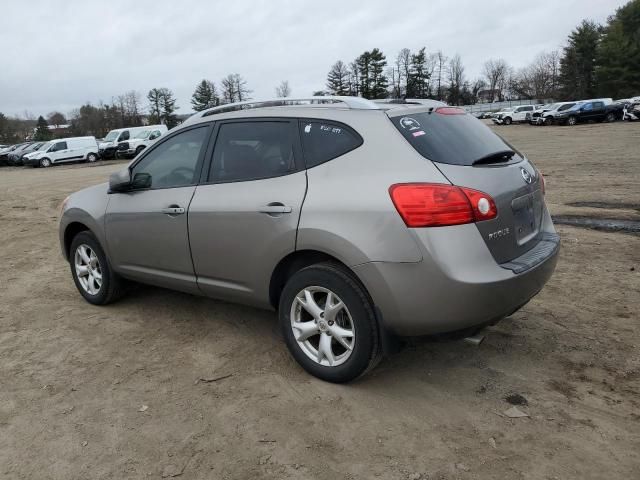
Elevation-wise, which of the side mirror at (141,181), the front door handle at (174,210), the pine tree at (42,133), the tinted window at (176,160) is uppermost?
the pine tree at (42,133)

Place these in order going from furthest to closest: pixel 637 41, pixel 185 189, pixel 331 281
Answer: pixel 637 41 → pixel 185 189 → pixel 331 281

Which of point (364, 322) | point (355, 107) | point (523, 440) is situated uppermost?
point (355, 107)

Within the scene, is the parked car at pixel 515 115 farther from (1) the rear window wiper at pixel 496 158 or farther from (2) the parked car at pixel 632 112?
(1) the rear window wiper at pixel 496 158

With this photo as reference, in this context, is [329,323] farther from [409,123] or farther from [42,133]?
[42,133]

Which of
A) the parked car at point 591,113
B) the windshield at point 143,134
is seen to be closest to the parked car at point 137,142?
the windshield at point 143,134

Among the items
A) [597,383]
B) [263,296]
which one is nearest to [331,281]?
[263,296]

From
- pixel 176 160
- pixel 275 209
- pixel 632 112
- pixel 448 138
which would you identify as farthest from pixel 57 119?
pixel 448 138

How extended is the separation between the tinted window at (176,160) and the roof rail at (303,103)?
0.23m

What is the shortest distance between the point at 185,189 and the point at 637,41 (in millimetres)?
83025

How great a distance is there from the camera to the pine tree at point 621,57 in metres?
69.2

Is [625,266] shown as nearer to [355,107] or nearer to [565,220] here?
[565,220]

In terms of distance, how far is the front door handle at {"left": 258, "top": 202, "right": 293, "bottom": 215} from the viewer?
11.1ft

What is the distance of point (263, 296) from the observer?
368cm

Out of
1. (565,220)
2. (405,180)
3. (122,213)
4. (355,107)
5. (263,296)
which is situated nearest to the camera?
(405,180)
